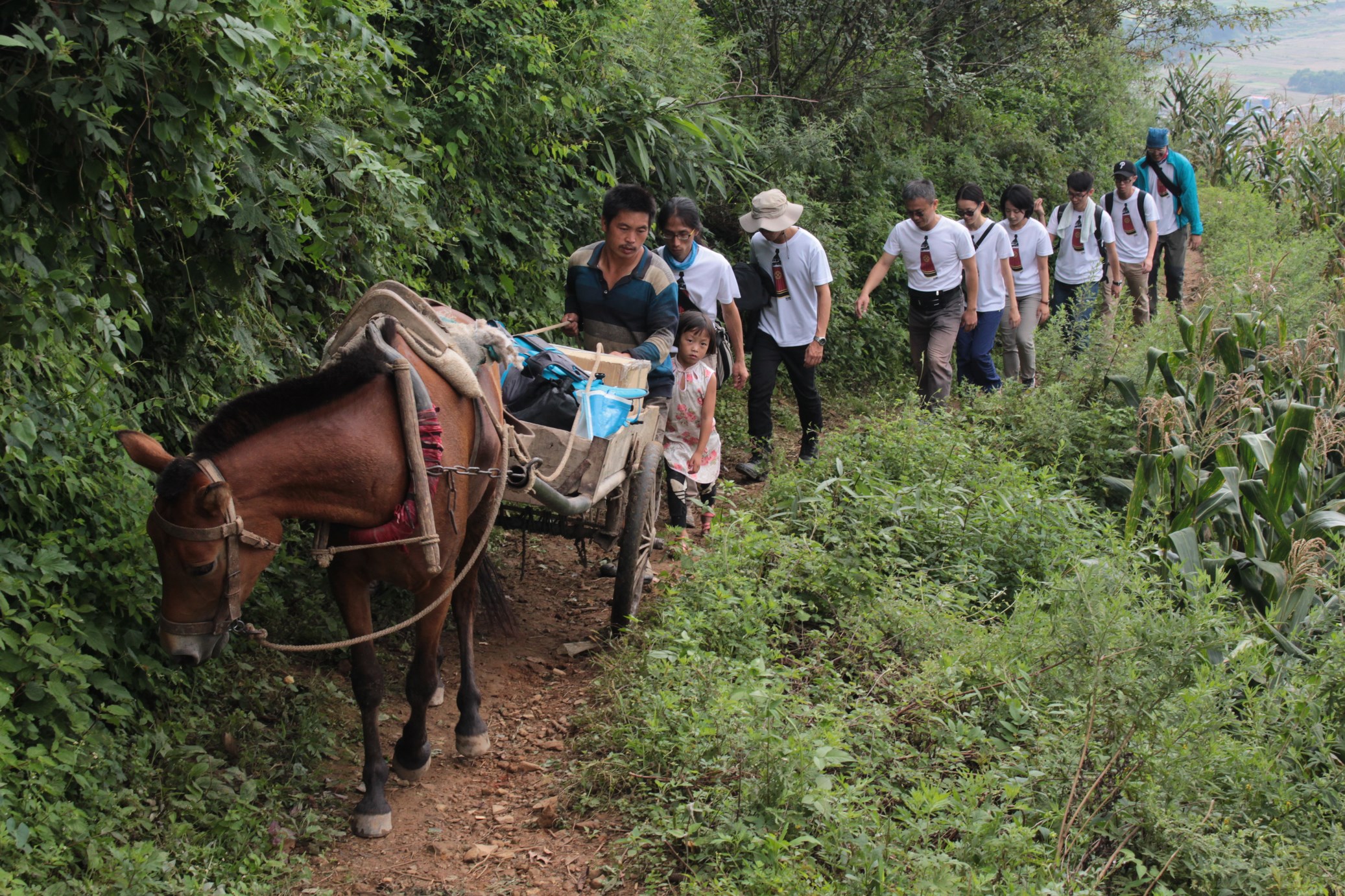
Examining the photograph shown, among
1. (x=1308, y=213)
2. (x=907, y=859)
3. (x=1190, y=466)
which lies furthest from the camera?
(x=1308, y=213)

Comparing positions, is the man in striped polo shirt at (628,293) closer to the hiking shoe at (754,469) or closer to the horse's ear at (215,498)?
the hiking shoe at (754,469)

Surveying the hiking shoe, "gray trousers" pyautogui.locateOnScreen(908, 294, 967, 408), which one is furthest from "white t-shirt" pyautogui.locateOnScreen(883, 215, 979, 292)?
the hiking shoe

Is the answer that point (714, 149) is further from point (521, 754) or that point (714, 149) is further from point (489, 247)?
point (521, 754)

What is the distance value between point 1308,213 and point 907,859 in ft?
55.1

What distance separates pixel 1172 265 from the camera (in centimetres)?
1254

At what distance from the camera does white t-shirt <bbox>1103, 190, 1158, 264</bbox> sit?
438 inches

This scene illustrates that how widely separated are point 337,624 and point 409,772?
1055mm

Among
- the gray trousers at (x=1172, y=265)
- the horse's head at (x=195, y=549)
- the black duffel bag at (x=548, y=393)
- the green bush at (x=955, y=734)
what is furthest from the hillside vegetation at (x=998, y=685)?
the gray trousers at (x=1172, y=265)

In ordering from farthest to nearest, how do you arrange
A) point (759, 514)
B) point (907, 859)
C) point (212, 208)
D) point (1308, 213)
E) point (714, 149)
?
point (1308, 213) < point (714, 149) < point (759, 514) < point (212, 208) < point (907, 859)

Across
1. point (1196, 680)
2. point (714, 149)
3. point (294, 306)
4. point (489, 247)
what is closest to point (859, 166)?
point (714, 149)

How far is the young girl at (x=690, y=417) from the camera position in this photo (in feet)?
22.1

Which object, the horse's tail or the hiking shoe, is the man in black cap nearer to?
the hiking shoe

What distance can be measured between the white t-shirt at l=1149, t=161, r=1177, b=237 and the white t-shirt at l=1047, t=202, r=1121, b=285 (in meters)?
1.87

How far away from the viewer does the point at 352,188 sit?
16.4 feet
